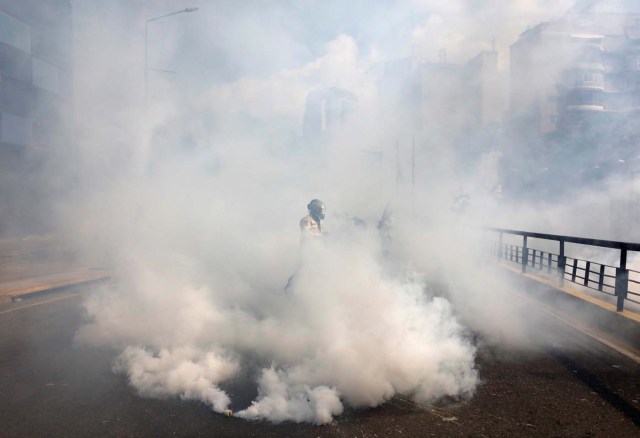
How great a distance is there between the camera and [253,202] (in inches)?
326

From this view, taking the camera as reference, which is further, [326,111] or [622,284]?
[326,111]

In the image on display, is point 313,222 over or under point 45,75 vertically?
under

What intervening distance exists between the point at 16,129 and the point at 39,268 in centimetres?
262

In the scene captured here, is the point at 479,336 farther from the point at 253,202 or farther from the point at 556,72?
the point at 556,72

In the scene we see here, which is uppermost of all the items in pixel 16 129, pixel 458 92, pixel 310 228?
pixel 458 92

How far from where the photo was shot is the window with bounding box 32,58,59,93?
21.2 ft

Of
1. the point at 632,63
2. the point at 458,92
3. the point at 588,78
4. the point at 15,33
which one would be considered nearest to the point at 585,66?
the point at 588,78

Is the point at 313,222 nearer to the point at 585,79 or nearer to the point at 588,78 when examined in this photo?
the point at 585,79

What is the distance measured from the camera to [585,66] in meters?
9.34

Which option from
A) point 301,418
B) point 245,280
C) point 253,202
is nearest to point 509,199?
point 253,202

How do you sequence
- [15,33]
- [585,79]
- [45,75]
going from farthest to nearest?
[585,79], [15,33], [45,75]

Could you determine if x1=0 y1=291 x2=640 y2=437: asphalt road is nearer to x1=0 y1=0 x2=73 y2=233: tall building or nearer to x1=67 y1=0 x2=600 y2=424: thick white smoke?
x1=67 y1=0 x2=600 y2=424: thick white smoke

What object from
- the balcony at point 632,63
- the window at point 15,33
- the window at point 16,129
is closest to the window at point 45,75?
the window at point 15,33

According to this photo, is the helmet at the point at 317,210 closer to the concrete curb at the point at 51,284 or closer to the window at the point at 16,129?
the concrete curb at the point at 51,284
